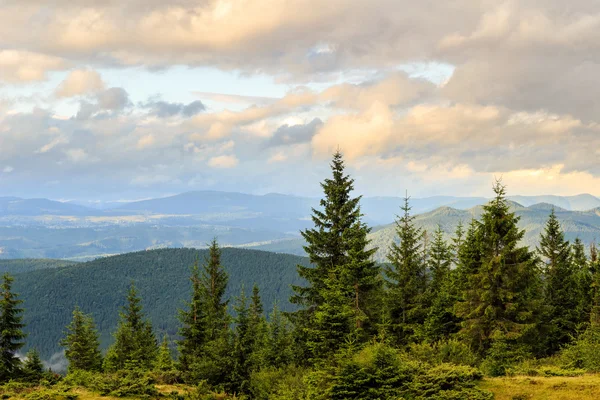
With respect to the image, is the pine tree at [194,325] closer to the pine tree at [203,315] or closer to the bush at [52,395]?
the pine tree at [203,315]

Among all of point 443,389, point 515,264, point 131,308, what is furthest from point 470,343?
point 131,308

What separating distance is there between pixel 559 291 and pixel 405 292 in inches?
813

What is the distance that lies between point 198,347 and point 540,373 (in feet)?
112

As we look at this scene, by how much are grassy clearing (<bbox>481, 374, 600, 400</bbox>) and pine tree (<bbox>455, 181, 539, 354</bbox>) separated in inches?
417

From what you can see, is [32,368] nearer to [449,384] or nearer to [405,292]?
[405,292]

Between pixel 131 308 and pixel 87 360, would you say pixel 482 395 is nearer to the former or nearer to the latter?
pixel 131 308

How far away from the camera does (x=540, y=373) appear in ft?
76.5

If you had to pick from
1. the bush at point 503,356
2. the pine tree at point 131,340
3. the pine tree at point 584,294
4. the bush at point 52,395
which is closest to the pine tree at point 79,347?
the pine tree at point 131,340

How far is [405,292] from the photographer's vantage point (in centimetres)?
4162

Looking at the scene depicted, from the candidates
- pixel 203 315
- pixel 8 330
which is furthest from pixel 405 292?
pixel 8 330

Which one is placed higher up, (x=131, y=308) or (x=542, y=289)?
(x=542, y=289)

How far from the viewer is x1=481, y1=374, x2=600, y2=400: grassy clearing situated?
19.2 meters

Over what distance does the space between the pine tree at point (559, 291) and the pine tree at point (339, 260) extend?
912 inches

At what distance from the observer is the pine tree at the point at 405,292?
41406 millimetres
